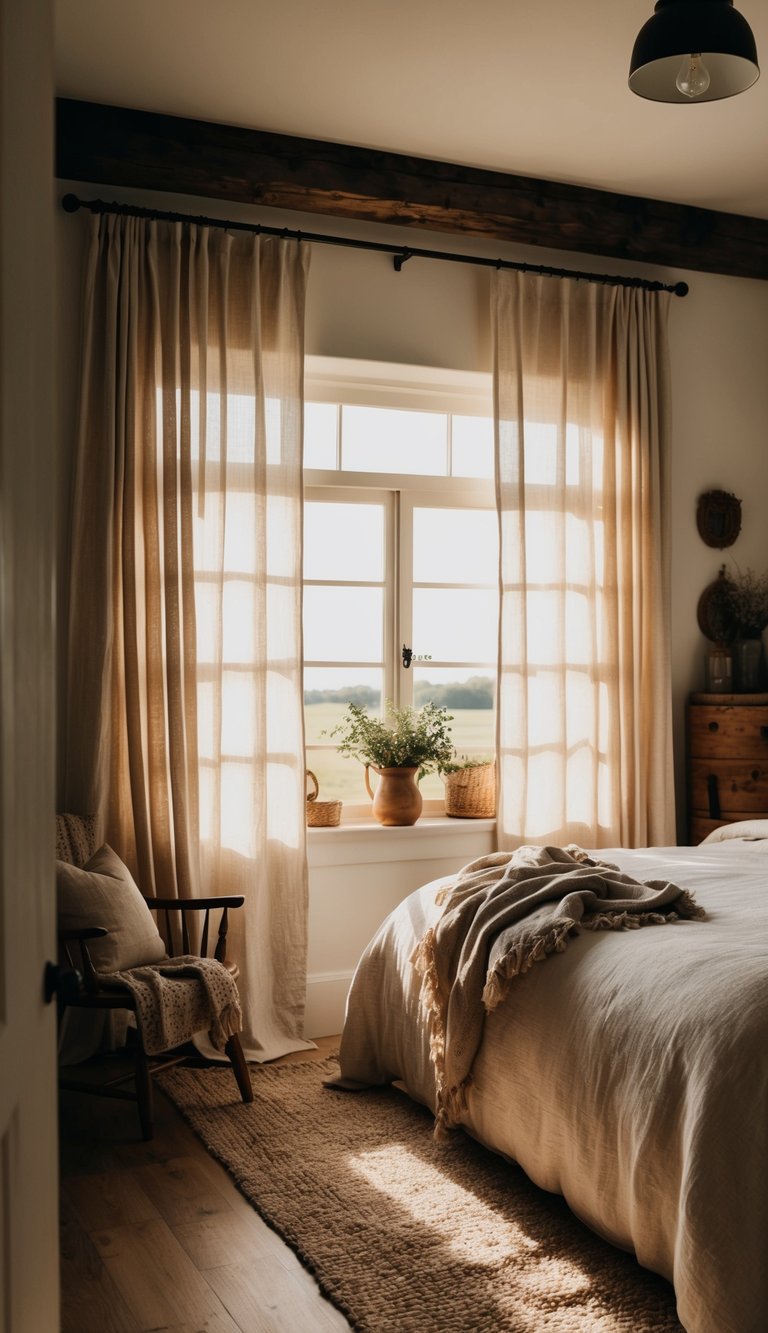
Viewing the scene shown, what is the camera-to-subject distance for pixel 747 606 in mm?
4957

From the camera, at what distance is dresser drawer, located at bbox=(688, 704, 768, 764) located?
457 cm

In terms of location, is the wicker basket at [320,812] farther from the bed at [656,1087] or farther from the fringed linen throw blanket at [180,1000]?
the bed at [656,1087]

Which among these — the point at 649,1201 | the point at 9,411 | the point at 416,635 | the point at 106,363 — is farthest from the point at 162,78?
the point at 649,1201

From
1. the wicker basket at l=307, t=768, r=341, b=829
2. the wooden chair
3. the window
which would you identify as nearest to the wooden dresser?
the window

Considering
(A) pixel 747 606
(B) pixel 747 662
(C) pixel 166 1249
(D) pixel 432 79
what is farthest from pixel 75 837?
(A) pixel 747 606

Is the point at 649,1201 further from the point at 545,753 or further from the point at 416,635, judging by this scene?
the point at 416,635

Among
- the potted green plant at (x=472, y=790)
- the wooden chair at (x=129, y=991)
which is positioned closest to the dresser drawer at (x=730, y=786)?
the potted green plant at (x=472, y=790)

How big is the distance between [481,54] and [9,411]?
2.95 meters

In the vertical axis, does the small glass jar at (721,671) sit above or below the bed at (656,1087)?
above

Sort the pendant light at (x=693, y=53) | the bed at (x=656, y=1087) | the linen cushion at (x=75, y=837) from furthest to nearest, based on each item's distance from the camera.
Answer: the linen cushion at (x=75, y=837), the pendant light at (x=693, y=53), the bed at (x=656, y=1087)

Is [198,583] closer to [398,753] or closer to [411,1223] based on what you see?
[398,753]

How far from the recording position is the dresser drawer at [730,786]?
4.55m

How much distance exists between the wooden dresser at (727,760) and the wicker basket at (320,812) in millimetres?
1518

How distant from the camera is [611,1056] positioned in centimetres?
239
